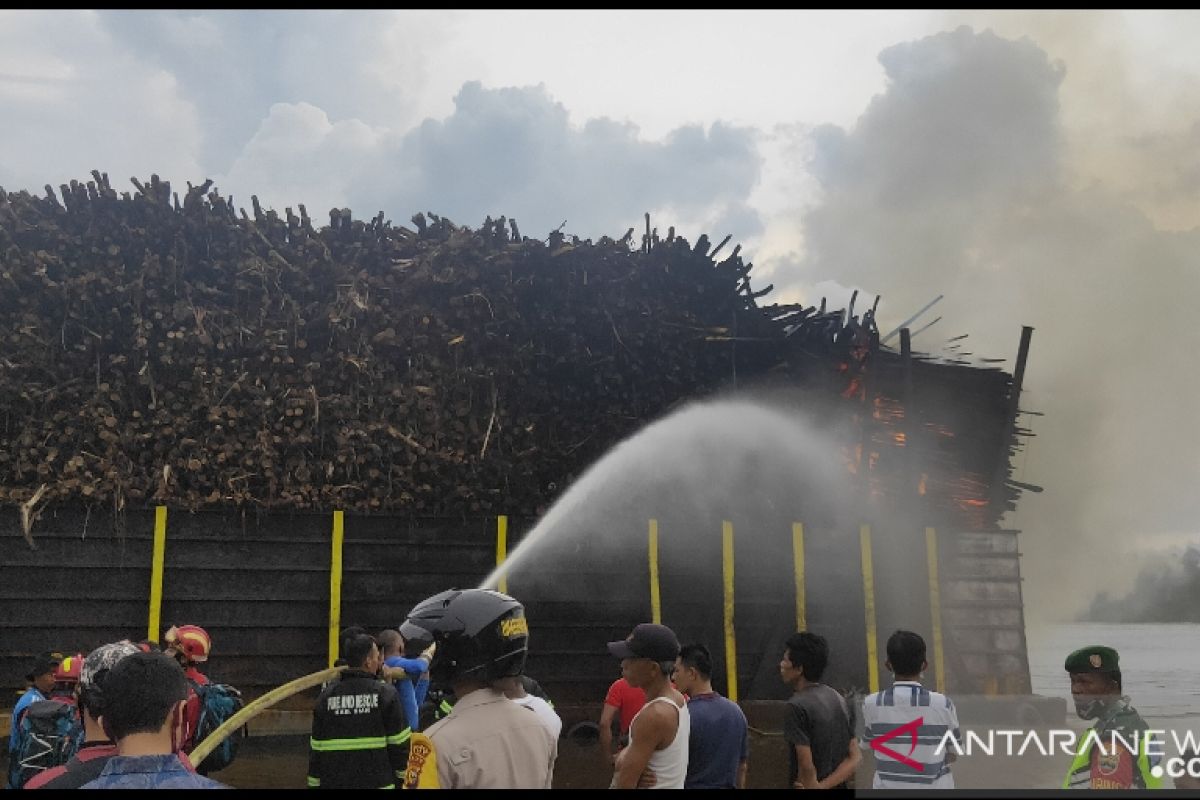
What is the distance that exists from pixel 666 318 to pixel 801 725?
7.08 meters

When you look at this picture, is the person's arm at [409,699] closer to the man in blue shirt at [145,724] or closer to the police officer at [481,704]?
the police officer at [481,704]

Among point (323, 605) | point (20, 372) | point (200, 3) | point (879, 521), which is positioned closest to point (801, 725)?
point (200, 3)

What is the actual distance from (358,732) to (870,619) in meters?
6.66

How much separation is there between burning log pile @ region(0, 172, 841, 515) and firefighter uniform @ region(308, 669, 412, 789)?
14.4ft

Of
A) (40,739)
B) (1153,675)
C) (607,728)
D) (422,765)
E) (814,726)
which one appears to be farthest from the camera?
(1153,675)

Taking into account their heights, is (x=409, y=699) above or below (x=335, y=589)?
below

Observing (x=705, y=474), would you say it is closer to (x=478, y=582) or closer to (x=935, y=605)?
(x=478, y=582)

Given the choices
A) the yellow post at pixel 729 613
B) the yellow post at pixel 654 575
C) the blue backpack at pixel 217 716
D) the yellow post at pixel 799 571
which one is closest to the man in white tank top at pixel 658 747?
the blue backpack at pixel 217 716

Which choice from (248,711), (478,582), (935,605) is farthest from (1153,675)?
(248,711)

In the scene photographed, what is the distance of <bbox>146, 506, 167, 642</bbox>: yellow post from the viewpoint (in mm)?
8961

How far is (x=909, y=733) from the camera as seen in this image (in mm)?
4895

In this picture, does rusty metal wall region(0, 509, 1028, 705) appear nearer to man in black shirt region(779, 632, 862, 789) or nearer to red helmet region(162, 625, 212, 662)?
red helmet region(162, 625, 212, 662)

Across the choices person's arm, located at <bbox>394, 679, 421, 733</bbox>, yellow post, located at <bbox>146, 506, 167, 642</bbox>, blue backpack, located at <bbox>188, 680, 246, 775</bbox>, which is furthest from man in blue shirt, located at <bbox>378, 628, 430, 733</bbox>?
yellow post, located at <bbox>146, 506, 167, 642</bbox>

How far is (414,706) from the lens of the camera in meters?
6.91
